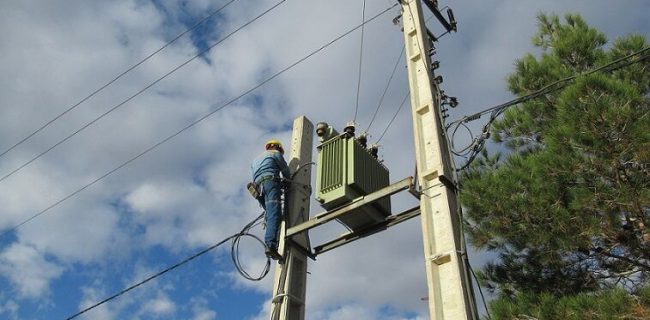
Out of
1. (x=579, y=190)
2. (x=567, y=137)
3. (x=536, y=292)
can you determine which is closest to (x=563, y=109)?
(x=567, y=137)

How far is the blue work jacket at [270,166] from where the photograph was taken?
6.65 metres

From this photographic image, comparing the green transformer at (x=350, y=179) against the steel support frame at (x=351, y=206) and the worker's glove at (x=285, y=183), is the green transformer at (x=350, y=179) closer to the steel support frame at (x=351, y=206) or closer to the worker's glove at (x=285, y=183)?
the steel support frame at (x=351, y=206)

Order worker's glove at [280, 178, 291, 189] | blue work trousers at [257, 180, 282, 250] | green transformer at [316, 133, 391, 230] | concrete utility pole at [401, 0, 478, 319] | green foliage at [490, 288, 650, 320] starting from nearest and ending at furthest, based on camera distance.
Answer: concrete utility pole at [401, 0, 478, 319] < green foliage at [490, 288, 650, 320] < green transformer at [316, 133, 391, 230] < blue work trousers at [257, 180, 282, 250] < worker's glove at [280, 178, 291, 189]

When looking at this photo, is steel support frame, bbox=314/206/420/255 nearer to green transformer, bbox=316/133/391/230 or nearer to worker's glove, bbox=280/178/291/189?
green transformer, bbox=316/133/391/230

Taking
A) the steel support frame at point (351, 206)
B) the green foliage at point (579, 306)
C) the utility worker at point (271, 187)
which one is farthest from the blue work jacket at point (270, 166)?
the green foliage at point (579, 306)

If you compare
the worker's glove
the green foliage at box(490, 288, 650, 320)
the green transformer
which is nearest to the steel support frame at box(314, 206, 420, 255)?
the green transformer

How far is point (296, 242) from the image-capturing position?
6.18m

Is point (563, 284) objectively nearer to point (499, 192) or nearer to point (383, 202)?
point (499, 192)

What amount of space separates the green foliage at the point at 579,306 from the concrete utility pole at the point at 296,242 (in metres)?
1.93

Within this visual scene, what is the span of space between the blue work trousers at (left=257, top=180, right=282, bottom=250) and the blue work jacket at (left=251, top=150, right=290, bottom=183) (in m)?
0.12

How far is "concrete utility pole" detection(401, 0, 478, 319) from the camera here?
4.25 meters

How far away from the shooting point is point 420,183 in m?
5.01

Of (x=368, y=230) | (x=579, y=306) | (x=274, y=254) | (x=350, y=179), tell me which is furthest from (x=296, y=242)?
(x=579, y=306)

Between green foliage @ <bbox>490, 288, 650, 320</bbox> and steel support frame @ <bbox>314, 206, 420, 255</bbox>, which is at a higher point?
steel support frame @ <bbox>314, 206, 420, 255</bbox>
